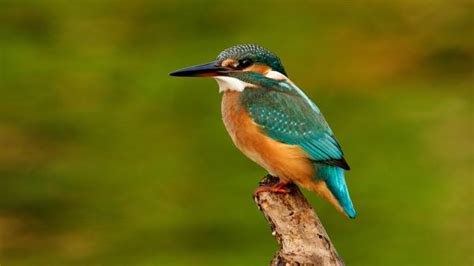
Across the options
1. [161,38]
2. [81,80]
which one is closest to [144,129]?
[81,80]

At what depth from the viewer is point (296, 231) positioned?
14.2 feet

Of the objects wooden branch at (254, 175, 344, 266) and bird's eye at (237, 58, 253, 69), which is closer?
wooden branch at (254, 175, 344, 266)

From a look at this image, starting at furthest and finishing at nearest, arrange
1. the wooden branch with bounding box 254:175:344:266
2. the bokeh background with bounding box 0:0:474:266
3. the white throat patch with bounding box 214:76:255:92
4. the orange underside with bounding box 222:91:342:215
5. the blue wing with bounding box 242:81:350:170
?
1. the bokeh background with bounding box 0:0:474:266
2. the white throat patch with bounding box 214:76:255:92
3. the orange underside with bounding box 222:91:342:215
4. the blue wing with bounding box 242:81:350:170
5. the wooden branch with bounding box 254:175:344:266

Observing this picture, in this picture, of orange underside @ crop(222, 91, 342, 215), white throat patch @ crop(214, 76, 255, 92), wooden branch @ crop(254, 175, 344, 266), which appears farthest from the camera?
white throat patch @ crop(214, 76, 255, 92)

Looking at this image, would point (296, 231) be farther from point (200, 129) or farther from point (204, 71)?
point (200, 129)

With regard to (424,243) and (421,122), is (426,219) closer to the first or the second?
(424,243)

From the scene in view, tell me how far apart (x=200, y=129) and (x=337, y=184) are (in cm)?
444

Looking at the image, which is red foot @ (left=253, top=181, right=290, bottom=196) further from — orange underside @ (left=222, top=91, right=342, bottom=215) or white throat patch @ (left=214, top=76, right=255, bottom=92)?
white throat patch @ (left=214, top=76, right=255, bottom=92)

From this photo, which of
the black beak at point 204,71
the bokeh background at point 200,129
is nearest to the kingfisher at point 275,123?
the black beak at point 204,71

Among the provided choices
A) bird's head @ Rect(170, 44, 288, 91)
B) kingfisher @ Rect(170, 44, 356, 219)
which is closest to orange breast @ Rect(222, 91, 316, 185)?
kingfisher @ Rect(170, 44, 356, 219)

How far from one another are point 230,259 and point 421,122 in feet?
7.64

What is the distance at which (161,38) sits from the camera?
10.8 meters

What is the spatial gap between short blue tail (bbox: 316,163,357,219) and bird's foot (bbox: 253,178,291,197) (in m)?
0.11

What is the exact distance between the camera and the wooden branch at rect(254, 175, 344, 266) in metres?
4.16
